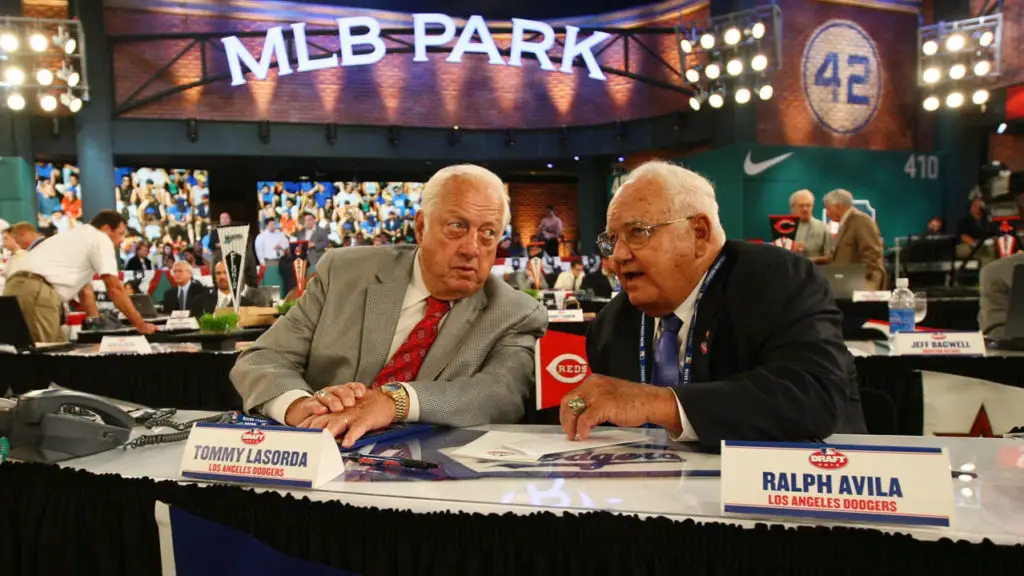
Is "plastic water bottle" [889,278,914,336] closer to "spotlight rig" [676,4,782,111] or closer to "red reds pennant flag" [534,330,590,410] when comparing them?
"red reds pennant flag" [534,330,590,410]

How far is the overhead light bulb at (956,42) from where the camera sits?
1010 cm

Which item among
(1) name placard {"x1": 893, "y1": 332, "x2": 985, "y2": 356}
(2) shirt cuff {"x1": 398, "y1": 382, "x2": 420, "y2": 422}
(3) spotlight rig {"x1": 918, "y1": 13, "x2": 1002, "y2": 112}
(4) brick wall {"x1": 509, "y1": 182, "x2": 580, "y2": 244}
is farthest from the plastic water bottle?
(4) brick wall {"x1": 509, "y1": 182, "x2": 580, "y2": 244}

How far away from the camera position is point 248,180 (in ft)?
42.8

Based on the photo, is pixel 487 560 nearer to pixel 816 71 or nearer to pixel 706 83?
pixel 706 83

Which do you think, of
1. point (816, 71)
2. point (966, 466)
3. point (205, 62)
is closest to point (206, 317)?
point (966, 466)

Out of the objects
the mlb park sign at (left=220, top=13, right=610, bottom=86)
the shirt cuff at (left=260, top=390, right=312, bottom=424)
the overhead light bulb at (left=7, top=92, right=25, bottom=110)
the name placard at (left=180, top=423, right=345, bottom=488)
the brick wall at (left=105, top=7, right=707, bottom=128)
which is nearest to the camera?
the name placard at (left=180, top=423, right=345, bottom=488)

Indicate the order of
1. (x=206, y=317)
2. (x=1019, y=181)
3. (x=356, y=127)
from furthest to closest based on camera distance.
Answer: (x=356, y=127)
(x=1019, y=181)
(x=206, y=317)

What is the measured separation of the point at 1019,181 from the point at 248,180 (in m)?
12.3

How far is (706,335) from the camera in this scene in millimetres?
1540

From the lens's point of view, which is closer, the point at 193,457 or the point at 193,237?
the point at 193,457

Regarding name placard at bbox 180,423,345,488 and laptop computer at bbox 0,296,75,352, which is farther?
laptop computer at bbox 0,296,75,352

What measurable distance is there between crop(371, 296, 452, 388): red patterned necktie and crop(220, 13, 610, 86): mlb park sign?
10.3m

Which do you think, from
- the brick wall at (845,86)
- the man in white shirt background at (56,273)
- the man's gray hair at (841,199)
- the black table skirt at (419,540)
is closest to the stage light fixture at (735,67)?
the brick wall at (845,86)

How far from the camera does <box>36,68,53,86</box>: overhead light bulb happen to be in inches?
353
